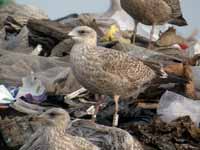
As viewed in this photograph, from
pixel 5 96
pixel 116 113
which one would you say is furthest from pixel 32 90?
pixel 116 113

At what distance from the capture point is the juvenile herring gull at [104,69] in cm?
691

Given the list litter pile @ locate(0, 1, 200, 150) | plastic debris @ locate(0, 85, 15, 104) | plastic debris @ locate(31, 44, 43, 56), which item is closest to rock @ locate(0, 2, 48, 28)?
litter pile @ locate(0, 1, 200, 150)

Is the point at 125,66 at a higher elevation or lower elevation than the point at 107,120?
higher

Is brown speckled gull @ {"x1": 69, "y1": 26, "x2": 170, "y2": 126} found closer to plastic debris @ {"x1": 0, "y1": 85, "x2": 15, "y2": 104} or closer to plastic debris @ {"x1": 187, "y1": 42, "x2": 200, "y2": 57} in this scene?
plastic debris @ {"x1": 0, "y1": 85, "x2": 15, "y2": 104}

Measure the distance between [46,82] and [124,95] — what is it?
99 cm

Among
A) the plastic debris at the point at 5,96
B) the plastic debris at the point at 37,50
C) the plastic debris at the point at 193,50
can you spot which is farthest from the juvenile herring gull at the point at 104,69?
the plastic debris at the point at 37,50

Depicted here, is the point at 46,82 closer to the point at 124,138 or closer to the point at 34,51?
the point at 34,51

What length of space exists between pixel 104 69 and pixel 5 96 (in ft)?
3.76

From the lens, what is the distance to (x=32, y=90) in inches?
307

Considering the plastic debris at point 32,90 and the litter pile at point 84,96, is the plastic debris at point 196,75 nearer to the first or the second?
the litter pile at point 84,96

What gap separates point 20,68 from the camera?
27.5 feet

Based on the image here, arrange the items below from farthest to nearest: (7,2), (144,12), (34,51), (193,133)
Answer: (7,2) → (144,12) → (34,51) → (193,133)

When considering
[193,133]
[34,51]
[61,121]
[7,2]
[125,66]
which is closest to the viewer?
[61,121]

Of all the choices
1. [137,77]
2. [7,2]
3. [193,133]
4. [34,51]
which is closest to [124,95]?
[137,77]
